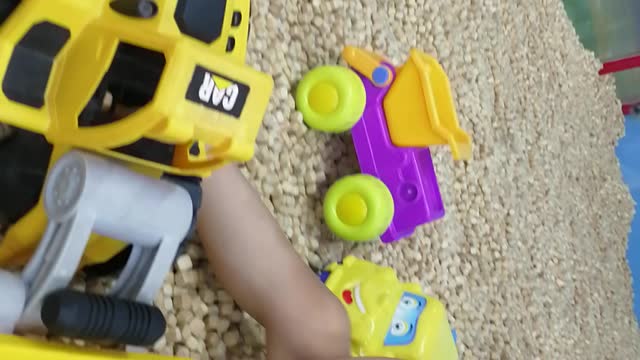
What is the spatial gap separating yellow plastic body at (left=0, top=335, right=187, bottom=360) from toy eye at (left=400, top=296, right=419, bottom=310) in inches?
15.7

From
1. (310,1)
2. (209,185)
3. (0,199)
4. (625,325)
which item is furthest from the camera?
(625,325)

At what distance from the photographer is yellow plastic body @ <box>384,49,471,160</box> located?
35.1 inches

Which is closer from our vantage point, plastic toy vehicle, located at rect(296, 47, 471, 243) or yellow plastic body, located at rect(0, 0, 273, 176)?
yellow plastic body, located at rect(0, 0, 273, 176)

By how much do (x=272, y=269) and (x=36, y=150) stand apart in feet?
0.77

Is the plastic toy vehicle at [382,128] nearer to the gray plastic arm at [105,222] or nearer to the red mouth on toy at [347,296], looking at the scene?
the red mouth on toy at [347,296]

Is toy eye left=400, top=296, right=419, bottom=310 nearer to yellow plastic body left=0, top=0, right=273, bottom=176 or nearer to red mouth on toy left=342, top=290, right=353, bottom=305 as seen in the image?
red mouth on toy left=342, top=290, right=353, bottom=305

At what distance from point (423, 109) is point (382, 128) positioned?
52 mm

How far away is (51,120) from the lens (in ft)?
1.63

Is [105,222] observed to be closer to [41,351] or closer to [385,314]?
[41,351]

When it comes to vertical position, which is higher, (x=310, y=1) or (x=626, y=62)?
(x=626, y=62)

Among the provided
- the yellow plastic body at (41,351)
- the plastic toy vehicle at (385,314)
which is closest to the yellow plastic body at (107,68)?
the yellow plastic body at (41,351)

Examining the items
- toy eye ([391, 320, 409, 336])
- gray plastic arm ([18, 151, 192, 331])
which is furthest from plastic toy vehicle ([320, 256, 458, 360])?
gray plastic arm ([18, 151, 192, 331])

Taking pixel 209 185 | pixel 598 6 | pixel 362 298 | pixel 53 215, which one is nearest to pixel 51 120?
pixel 53 215

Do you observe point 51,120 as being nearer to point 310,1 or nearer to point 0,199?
point 0,199
